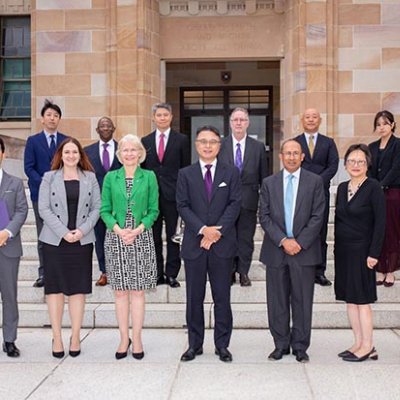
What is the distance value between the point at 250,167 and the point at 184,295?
1.65m

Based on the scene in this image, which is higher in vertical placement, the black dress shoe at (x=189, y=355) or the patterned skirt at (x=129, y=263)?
the patterned skirt at (x=129, y=263)

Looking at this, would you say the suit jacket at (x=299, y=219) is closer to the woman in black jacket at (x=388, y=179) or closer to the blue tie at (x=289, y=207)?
the blue tie at (x=289, y=207)

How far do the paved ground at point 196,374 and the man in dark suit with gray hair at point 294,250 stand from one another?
285 mm

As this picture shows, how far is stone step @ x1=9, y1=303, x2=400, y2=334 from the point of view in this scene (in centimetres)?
680

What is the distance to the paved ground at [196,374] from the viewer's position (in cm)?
480

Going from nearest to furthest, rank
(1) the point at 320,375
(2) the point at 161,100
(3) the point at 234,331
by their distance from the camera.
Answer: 1. (1) the point at 320,375
2. (3) the point at 234,331
3. (2) the point at 161,100

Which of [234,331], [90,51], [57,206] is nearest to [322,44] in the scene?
[90,51]

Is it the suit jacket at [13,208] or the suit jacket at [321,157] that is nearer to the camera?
the suit jacket at [13,208]

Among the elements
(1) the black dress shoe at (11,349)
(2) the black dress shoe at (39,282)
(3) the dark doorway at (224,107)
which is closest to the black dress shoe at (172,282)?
(2) the black dress shoe at (39,282)

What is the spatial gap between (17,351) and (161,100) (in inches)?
263

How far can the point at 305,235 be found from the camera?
18.2ft

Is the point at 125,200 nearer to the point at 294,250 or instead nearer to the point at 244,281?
the point at 294,250

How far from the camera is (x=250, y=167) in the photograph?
271 inches

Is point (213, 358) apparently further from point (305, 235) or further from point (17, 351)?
point (17, 351)
